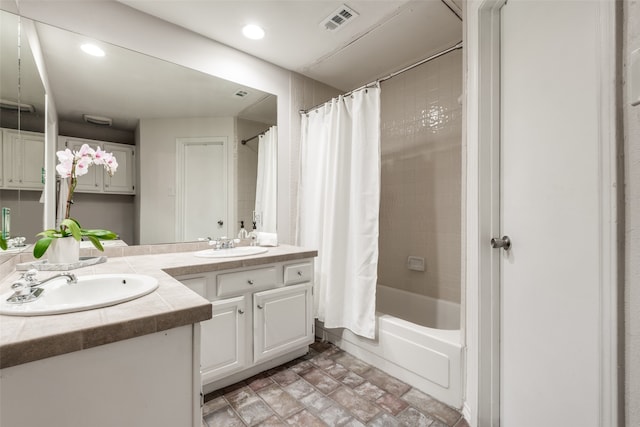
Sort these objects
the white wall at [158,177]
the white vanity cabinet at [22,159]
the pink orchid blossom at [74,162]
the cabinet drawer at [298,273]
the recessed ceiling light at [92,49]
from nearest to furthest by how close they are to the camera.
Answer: the white vanity cabinet at [22,159] → the pink orchid blossom at [74,162] → the recessed ceiling light at [92,49] → the white wall at [158,177] → the cabinet drawer at [298,273]

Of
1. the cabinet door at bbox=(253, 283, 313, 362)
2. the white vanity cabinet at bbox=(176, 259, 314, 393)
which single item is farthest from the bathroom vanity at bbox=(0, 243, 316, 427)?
the cabinet door at bbox=(253, 283, 313, 362)

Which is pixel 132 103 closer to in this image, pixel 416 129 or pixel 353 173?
pixel 353 173

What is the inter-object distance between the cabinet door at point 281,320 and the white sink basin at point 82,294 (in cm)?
80

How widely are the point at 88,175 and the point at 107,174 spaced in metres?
0.09

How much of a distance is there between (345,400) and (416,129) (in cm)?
230

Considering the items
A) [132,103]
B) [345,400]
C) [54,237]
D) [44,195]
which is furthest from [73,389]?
[132,103]

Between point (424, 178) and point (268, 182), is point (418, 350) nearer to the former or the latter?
point (424, 178)

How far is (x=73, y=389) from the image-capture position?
2.16 ft

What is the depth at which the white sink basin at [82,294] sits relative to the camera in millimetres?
747

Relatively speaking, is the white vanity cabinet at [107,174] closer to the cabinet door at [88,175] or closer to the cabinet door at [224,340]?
the cabinet door at [88,175]

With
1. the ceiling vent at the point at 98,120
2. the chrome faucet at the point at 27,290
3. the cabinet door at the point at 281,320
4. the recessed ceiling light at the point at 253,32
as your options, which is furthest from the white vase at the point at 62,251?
the recessed ceiling light at the point at 253,32

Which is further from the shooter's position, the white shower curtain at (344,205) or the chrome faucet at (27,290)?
the white shower curtain at (344,205)

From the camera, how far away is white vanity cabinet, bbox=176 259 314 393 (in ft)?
5.24

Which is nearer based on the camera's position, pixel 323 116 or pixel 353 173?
pixel 353 173
